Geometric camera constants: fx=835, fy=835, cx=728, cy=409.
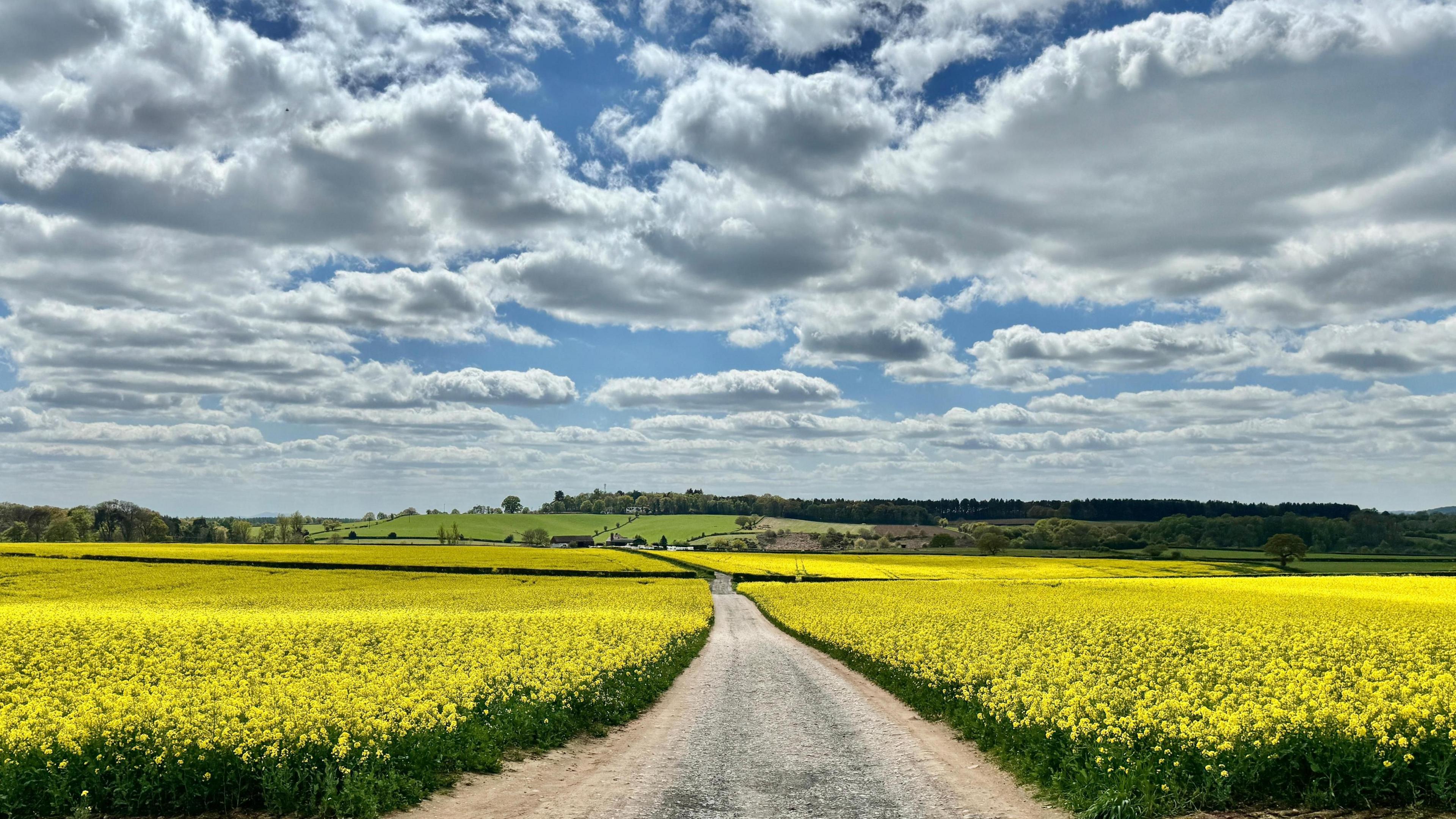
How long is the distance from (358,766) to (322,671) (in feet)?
26.9

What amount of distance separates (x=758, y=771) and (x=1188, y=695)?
8.00 meters

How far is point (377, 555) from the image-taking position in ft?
340

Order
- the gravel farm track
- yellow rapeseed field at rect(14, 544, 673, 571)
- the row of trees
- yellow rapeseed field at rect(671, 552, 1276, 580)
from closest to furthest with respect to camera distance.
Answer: the gravel farm track, yellow rapeseed field at rect(14, 544, 673, 571), yellow rapeseed field at rect(671, 552, 1276, 580), the row of trees

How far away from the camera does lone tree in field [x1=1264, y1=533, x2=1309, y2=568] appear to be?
11794 cm

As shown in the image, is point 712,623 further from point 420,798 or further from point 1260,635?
point 420,798

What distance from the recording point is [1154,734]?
13.5 meters

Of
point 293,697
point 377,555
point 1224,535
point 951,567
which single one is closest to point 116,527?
point 377,555

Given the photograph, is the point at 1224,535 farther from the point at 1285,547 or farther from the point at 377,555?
the point at 377,555

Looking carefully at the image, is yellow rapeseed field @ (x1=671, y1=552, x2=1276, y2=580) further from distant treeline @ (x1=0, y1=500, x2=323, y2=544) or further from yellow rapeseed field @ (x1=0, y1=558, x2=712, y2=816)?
distant treeline @ (x1=0, y1=500, x2=323, y2=544)

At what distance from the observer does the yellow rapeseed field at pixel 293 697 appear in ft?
38.8

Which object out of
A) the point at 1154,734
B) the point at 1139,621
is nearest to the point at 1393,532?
the point at 1139,621

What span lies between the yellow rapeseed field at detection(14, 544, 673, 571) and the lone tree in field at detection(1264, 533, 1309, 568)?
282ft

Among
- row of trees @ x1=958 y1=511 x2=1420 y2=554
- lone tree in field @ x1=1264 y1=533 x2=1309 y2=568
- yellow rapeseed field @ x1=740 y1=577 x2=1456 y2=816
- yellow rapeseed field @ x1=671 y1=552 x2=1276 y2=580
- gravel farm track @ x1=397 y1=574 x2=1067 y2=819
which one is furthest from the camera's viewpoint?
row of trees @ x1=958 y1=511 x2=1420 y2=554

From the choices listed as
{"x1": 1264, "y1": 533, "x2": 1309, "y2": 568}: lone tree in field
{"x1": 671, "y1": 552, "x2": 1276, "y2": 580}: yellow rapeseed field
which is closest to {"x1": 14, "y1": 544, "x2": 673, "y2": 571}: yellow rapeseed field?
{"x1": 671, "y1": 552, "x2": 1276, "y2": 580}: yellow rapeseed field
